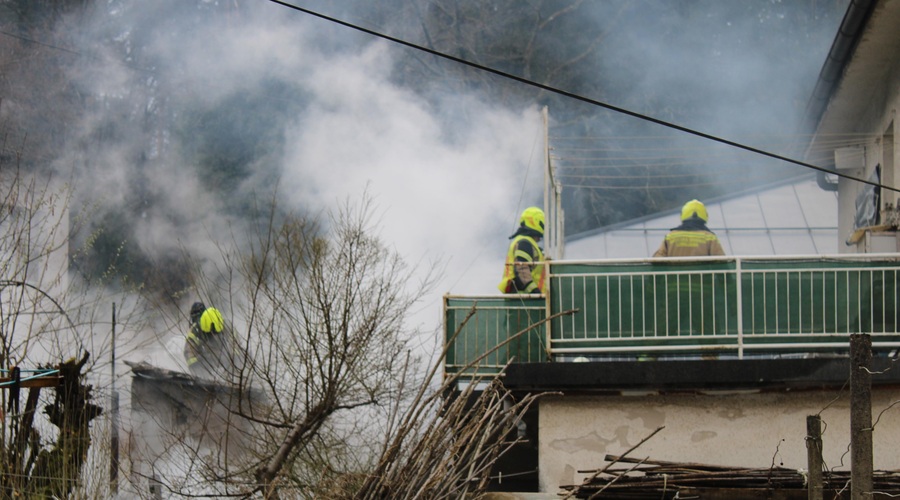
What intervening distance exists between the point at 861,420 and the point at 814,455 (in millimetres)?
683

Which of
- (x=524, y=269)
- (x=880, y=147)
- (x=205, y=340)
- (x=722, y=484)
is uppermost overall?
(x=880, y=147)

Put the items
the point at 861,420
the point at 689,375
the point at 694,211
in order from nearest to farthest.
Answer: the point at 861,420 → the point at 689,375 → the point at 694,211

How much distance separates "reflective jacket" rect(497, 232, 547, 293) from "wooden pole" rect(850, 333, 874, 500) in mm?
5063

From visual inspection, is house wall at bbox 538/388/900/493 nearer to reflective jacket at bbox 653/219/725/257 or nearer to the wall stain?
the wall stain

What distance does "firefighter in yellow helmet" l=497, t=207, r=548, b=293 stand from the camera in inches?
426

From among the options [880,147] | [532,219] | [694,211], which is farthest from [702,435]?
[880,147]

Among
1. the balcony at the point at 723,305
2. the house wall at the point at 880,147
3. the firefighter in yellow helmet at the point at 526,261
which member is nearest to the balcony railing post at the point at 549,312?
the balcony at the point at 723,305

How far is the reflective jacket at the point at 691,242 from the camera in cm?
1029

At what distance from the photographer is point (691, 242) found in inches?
406

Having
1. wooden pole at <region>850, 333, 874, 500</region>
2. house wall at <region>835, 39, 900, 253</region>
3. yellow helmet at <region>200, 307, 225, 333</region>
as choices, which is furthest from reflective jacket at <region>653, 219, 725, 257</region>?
yellow helmet at <region>200, 307, 225, 333</region>

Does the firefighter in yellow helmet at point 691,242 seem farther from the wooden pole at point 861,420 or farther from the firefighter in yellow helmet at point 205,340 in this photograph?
the firefighter in yellow helmet at point 205,340

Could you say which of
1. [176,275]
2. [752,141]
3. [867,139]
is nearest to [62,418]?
[867,139]

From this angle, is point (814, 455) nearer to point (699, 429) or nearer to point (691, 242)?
point (699, 429)

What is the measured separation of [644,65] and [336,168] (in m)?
8.91
